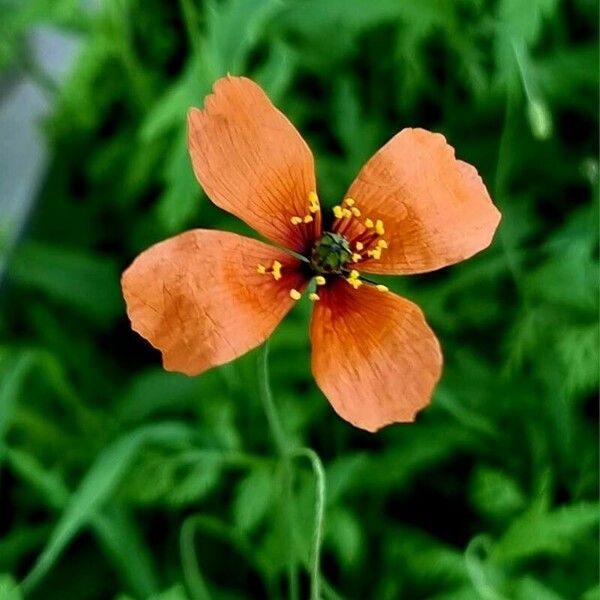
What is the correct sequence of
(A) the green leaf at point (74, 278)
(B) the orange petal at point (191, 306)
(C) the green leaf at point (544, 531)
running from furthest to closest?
(A) the green leaf at point (74, 278), (C) the green leaf at point (544, 531), (B) the orange petal at point (191, 306)

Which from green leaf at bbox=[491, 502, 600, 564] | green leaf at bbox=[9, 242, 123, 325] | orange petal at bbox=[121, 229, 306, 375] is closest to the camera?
orange petal at bbox=[121, 229, 306, 375]

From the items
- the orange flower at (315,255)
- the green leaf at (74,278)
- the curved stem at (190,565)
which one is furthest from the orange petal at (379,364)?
the green leaf at (74,278)

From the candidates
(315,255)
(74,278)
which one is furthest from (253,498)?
(74,278)

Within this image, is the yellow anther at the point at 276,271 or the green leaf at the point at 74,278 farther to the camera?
the green leaf at the point at 74,278

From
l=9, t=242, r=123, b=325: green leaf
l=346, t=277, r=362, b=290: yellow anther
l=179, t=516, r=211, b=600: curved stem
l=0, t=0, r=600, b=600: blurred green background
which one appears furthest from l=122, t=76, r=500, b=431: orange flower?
l=9, t=242, r=123, b=325: green leaf

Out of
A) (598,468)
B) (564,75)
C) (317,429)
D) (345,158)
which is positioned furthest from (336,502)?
(564,75)

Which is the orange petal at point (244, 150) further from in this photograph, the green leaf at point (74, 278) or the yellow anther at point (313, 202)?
the green leaf at point (74, 278)

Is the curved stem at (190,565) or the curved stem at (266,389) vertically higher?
the curved stem at (266,389)

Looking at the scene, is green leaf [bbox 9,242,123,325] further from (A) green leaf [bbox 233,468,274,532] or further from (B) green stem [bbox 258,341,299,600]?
(B) green stem [bbox 258,341,299,600]
